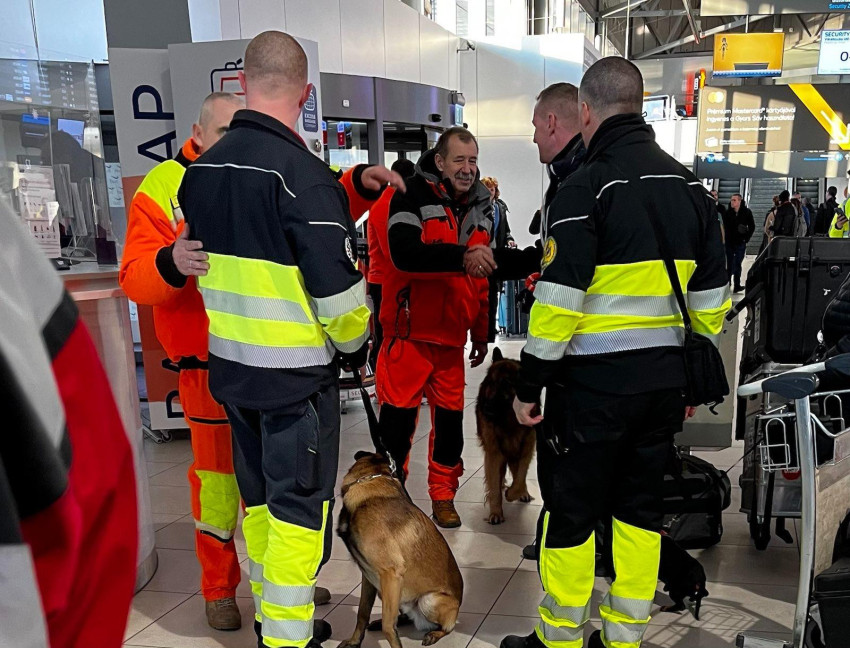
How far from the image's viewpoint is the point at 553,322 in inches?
84.2

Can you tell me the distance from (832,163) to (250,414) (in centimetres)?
1216

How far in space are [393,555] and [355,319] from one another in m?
0.79

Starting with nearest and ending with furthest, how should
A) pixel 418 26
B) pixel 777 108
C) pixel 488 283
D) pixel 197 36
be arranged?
pixel 488 283 → pixel 197 36 → pixel 418 26 → pixel 777 108


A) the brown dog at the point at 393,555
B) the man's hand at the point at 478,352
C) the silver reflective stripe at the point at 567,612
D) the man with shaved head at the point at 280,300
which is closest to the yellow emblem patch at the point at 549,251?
the man with shaved head at the point at 280,300

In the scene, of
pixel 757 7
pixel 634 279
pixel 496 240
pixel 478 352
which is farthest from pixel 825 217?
pixel 634 279

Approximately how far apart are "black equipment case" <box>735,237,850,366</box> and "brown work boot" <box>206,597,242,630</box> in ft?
8.05

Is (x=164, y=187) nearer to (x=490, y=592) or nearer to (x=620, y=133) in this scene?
(x=620, y=133)

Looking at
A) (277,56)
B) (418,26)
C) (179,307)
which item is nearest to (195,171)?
(277,56)

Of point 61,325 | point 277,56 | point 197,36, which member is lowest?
point 61,325

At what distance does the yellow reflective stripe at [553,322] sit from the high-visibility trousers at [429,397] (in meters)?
1.41

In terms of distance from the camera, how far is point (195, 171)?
82.5 inches

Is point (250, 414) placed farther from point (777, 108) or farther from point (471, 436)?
point (777, 108)

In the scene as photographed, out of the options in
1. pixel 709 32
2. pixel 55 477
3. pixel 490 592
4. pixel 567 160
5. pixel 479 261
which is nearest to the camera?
pixel 55 477

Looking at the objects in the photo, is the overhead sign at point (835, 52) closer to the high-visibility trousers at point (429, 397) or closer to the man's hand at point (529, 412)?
the high-visibility trousers at point (429, 397)
